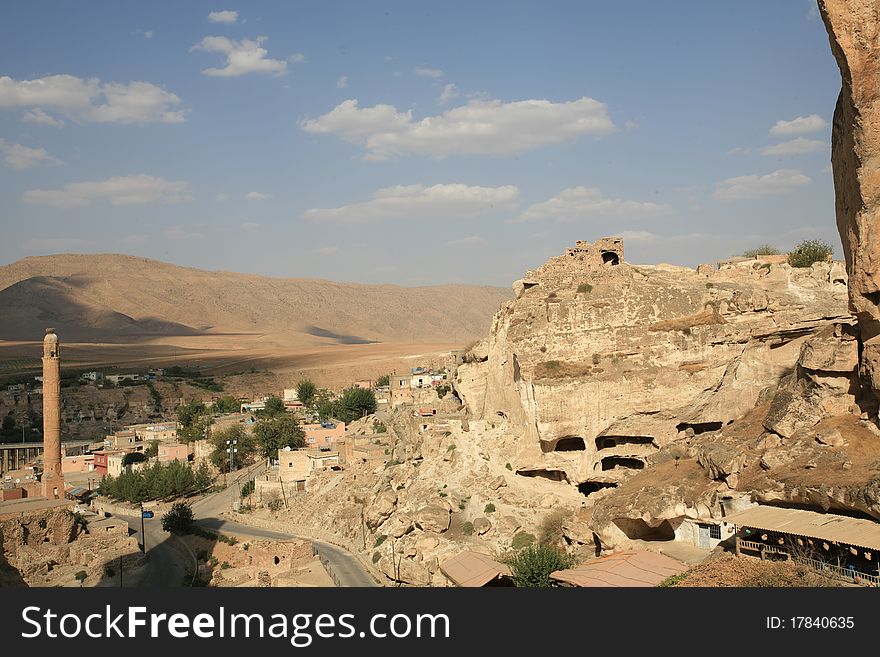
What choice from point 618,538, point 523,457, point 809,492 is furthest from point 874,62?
point 523,457

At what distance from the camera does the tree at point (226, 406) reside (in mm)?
62056

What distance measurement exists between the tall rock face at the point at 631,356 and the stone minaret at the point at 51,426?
70.8ft

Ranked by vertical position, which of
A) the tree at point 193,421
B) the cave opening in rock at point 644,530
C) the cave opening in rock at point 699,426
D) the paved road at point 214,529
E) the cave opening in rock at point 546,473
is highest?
the cave opening in rock at point 699,426

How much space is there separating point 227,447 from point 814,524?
3699cm

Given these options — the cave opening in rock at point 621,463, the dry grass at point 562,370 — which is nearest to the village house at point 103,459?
the dry grass at point 562,370

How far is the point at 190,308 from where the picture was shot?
166 m

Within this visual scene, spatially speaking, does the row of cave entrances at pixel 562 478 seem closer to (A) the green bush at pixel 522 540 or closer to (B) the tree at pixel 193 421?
(A) the green bush at pixel 522 540

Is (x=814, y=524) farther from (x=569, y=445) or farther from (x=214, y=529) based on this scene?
(x=214, y=529)

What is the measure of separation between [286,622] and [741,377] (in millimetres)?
16387

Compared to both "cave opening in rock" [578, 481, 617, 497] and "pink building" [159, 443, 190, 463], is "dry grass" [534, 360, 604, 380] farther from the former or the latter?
"pink building" [159, 443, 190, 463]

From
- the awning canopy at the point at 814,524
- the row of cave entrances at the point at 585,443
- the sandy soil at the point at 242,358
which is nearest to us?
the awning canopy at the point at 814,524

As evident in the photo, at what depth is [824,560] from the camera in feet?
48.4

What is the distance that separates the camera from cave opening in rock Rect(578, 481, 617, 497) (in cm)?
2472

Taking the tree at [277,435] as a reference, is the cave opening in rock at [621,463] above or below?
above
